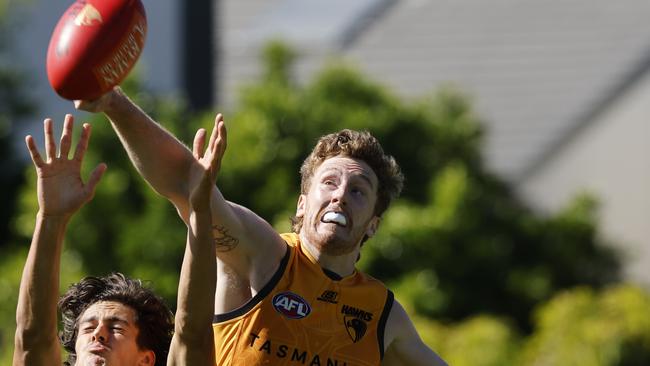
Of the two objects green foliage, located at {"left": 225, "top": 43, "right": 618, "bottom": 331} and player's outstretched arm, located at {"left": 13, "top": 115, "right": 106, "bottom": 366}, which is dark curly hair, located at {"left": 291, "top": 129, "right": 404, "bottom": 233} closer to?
player's outstretched arm, located at {"left": 13, "top": 115, "right": 106, "bottom": 366}

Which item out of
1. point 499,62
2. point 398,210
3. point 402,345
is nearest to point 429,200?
point 398,210

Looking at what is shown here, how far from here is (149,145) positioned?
539cm

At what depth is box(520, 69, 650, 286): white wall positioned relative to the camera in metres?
15.9

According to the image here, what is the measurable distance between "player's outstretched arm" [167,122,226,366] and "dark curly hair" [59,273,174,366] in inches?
26.4

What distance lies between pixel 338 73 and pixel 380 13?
10.8ft

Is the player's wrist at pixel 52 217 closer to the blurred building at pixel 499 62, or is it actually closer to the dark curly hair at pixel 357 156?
the dark curly hair at pixel 357 156

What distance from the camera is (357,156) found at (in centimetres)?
593

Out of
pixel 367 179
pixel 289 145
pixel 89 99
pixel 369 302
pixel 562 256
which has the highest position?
pixel 89 99

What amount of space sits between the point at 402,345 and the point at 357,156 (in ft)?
2.27

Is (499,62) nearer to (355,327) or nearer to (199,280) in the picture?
(355,327)

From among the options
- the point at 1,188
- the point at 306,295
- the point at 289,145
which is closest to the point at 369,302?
the point at 306,295

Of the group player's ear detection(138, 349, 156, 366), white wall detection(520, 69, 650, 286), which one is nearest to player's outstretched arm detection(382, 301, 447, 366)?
player's ear detection(138, 349, 156, 366)

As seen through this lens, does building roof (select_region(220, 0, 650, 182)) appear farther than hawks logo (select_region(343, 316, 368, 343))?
Yes

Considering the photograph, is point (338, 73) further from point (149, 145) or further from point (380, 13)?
point (149, 145)
